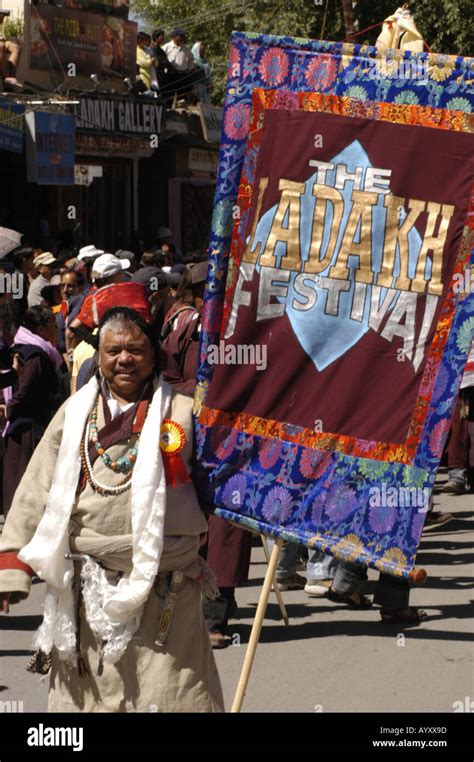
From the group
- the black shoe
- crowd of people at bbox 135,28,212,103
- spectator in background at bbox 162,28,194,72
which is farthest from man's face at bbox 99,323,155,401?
spectator in background at bbox 162,28,194,72

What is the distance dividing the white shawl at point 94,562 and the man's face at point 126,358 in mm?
96

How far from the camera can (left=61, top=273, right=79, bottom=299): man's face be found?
40.1 feet

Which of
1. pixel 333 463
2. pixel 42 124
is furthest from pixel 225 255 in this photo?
pixel 42 124

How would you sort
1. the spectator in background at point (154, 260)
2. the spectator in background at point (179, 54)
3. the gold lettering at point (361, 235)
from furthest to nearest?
the spectator in background at point (179, 54), the spectator in background at point (154, 260), the gold lettering at point (361, 235)

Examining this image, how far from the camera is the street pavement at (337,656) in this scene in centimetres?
638

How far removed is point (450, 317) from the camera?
14.2 feet

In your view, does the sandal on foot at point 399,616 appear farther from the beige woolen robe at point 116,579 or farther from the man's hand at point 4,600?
the man's hand at point 4,600

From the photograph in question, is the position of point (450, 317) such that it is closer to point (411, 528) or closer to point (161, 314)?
point (411, 528)

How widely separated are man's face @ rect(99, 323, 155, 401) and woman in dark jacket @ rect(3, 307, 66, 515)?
4.02 metres

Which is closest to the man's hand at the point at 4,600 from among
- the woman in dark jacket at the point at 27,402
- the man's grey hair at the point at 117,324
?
the man's grey hair at the point at 117,324

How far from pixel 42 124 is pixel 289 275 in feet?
44.5

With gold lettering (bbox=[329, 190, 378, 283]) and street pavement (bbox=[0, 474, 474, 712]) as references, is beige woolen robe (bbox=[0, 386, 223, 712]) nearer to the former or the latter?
gold lettering (bbox=[329, 190, 378, 283])

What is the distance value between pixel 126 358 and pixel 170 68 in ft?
68.9

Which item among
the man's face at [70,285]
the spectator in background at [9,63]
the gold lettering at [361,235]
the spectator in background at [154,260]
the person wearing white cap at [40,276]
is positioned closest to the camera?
the gold lettering at [361,235]
